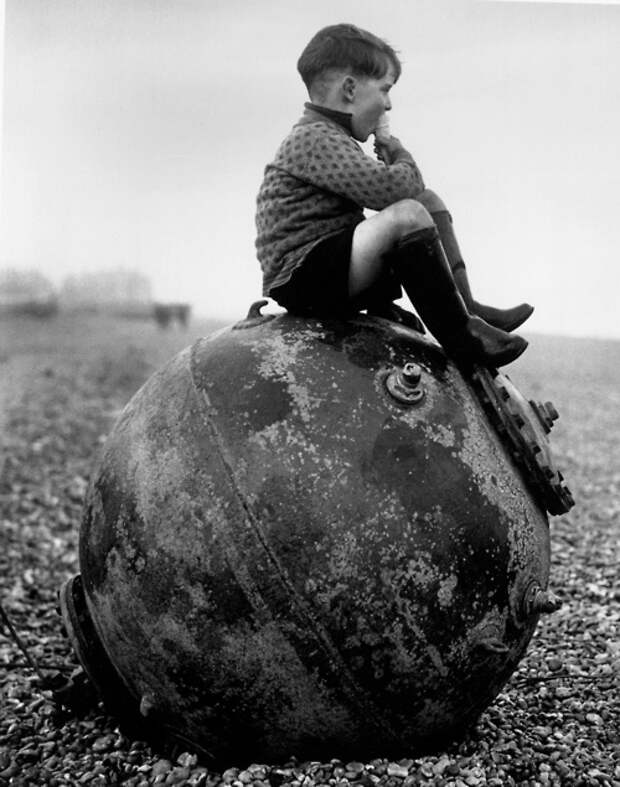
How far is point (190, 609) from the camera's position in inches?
112

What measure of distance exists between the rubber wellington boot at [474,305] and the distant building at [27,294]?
673 centimetres

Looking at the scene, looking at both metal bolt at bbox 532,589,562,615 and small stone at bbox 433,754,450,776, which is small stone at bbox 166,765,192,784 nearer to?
small stone at bbox 433,754,450,776

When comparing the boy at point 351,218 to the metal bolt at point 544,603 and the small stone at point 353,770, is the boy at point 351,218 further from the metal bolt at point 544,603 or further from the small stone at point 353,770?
the small stone at point 353,770

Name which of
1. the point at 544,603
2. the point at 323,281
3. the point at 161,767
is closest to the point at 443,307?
the point at 323,281

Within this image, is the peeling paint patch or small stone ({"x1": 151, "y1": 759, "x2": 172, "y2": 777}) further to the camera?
small stone ({"x1": 151, "y1": 759, "x2": 172, "y2": 777})

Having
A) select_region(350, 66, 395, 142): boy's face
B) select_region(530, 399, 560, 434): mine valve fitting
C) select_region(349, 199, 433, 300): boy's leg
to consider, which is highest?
select_region(350, 66, 395, 142): boy's face

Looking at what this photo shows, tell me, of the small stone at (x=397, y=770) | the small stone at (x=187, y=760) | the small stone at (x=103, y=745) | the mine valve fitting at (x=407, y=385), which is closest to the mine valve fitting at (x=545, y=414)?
the mine valve fitting at (x=407, y=385)

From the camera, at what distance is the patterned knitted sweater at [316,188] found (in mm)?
3127

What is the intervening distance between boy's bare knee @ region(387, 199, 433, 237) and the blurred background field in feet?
6.13

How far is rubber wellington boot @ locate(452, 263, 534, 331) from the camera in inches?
137

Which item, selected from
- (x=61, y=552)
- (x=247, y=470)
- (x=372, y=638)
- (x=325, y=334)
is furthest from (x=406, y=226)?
(x=61, y=552)

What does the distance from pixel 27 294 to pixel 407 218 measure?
27.9 ft

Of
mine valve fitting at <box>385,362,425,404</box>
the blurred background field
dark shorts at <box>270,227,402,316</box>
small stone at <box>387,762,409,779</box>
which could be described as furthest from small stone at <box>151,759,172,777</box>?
dark shorts at <box>270,227,402,316</box>

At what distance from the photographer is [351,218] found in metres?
3.21
